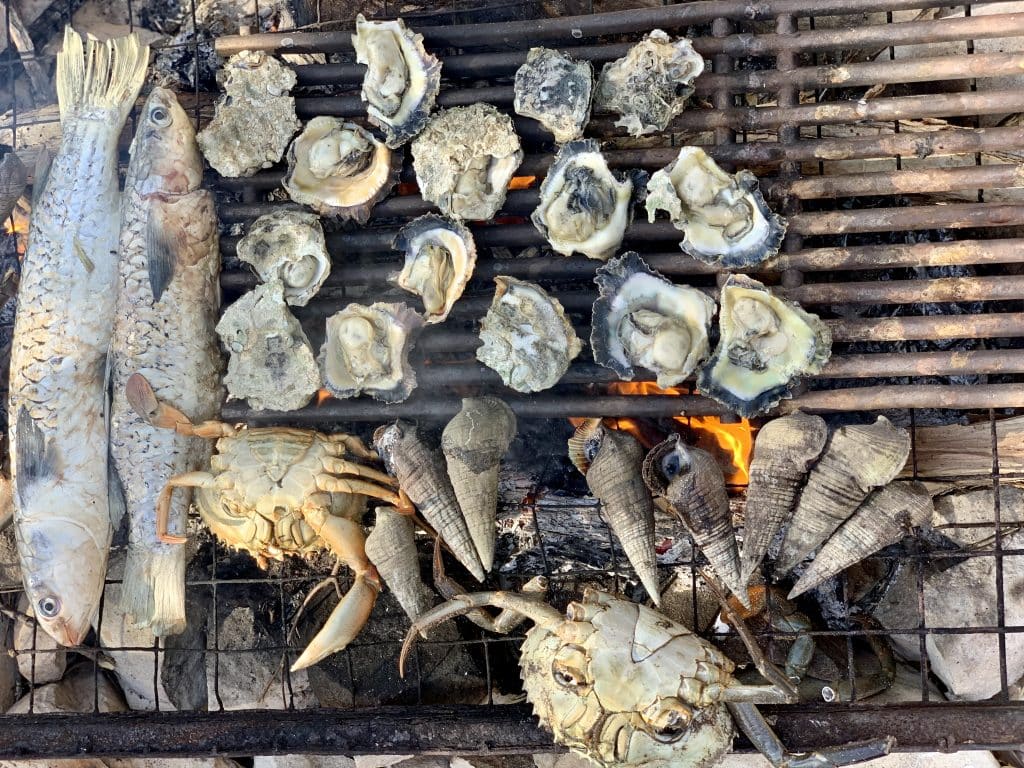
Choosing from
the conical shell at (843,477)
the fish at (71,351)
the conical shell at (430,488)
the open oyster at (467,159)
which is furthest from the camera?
the fish at (71,351)

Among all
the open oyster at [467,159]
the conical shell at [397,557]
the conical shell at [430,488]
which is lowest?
the conical shell at [397,557]

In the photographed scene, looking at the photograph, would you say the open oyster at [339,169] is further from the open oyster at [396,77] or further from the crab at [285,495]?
the crab at [285,495]

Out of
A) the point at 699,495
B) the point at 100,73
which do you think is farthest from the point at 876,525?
the point at 100,73

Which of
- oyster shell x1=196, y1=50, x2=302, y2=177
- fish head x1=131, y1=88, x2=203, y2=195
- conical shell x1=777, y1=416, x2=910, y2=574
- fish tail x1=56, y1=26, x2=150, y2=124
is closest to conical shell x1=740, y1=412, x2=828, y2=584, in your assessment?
conical shell x1=777, y1=416, x2=910, y2=574

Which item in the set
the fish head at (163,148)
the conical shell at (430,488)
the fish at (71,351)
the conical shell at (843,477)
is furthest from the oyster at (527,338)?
the fish at (71,351)

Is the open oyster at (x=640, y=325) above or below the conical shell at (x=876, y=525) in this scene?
above

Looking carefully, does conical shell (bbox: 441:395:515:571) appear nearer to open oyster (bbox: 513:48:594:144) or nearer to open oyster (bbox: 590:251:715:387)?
open oyster (bbox: 590:251:715:387)

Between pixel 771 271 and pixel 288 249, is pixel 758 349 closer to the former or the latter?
pixel 771 271
